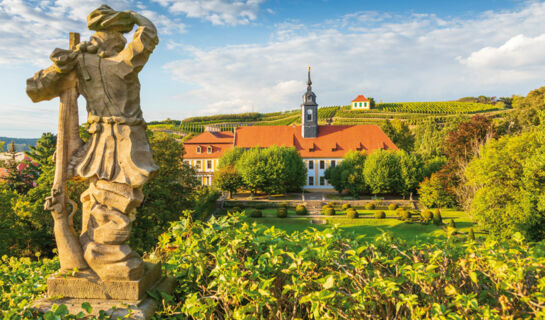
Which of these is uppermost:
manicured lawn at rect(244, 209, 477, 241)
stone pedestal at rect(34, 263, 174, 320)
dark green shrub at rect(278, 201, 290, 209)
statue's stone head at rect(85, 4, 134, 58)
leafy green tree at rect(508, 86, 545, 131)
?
leafy green tree at rect(508, 86, 545, 131)

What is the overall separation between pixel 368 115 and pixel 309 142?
42.6m

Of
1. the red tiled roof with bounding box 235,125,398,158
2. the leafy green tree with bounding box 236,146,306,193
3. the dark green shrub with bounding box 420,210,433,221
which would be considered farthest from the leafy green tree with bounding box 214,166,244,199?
the dark green shrub with bounding box 420,210,433,221

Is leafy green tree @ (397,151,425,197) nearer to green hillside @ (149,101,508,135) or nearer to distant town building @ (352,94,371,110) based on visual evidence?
green hillside @ (149,101,508,135)

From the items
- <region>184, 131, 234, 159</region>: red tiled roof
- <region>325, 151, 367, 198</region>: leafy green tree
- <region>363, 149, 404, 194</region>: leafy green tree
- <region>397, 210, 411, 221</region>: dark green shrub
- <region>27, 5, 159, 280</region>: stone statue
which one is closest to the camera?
<region>27, 5, 159, 280</region>: stone statue

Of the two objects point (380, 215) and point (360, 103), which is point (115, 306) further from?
point (360, 103)

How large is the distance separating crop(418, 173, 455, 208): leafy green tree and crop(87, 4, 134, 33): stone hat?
31460 millimetres

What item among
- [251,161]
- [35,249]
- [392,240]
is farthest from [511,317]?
[251,161]

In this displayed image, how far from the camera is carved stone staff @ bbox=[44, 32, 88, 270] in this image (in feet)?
12.4

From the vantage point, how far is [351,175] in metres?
36.8

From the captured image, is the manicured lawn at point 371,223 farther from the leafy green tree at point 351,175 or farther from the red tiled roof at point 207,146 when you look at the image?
the red tiled roof at point 207,146

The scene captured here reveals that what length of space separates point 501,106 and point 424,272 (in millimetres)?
111738

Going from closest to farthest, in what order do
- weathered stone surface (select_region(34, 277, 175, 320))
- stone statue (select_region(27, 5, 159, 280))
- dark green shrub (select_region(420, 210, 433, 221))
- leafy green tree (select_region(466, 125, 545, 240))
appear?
1. weathered stone surface (select_region(34, 277, 175, 320))
2. stone statue (select_region(27, 5, 159, 280))
3. leafy green tree (select_region(466, 125, 545, 240))
4. dark green shrub (select_region(420, 210, 433, 221))

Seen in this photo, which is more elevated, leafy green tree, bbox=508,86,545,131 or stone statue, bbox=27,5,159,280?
leafy green tree, bbox=508,86,545,131

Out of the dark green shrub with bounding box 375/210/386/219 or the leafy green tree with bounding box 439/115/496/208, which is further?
the leafy green tree with bounding box 439/115/496/208
